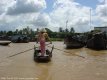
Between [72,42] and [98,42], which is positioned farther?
[72,42]

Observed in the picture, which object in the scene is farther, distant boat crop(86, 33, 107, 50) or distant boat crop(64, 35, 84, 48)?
distant boat crop(64, 35, 84, 48)

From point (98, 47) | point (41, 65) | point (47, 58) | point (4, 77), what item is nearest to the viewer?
point (4, 77)

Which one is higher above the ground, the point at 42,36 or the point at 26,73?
the point at 42,36

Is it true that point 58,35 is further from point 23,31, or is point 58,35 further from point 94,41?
point 94,41

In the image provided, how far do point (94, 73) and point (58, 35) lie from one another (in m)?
70.5

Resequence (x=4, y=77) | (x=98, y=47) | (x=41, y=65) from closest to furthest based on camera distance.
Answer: (x=4, y=77) < (x=41, y=65) < (x=98, y=47)

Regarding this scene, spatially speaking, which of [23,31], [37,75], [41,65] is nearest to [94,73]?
[37,75]

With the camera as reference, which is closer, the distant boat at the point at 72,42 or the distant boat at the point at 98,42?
the distant boat at the point at 98,42

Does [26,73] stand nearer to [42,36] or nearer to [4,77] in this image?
[4,77]

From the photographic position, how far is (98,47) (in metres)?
32.4

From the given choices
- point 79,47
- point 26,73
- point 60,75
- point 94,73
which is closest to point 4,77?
point 26,73

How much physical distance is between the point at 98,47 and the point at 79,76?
1927 cm

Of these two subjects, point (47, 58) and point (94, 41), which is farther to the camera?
point (94, 41)

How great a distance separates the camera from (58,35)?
8488cm
